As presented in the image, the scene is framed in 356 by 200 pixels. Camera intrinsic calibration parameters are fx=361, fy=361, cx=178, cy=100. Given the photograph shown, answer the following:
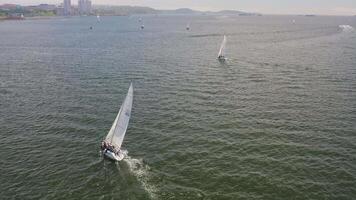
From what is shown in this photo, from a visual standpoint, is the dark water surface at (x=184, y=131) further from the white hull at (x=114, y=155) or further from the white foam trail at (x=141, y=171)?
the white hull at (x=114, y=155)

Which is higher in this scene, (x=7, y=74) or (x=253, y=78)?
(x=253, y=78)

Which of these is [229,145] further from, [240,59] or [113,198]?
[240,59]

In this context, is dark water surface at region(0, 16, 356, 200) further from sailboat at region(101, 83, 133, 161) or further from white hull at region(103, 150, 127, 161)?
sailboat at region(101, 83, 133, 161)

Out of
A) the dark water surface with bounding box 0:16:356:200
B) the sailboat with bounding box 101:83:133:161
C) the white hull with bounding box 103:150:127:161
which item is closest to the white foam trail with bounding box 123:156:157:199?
the dark water surface with bounding box 0:16:356:200

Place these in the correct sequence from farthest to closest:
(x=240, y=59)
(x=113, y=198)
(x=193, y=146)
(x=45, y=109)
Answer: (x=240, y=59) → (x=45, y=109) → (x=193, y=146) → (x=113, y=198)

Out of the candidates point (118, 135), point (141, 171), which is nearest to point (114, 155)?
point (118, 135)

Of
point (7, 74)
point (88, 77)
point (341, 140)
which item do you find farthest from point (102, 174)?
point (7, 74)
